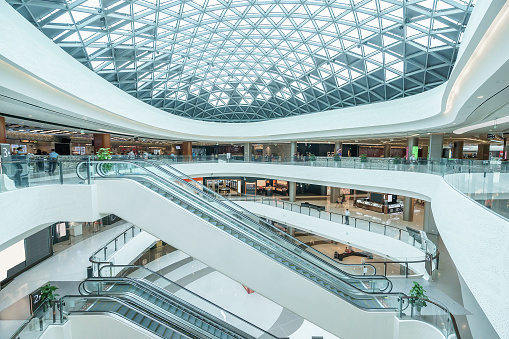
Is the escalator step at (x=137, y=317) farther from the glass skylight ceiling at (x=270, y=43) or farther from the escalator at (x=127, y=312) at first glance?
the glass skylight ceiling at (x=270, y=43)

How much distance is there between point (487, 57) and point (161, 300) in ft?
44.0

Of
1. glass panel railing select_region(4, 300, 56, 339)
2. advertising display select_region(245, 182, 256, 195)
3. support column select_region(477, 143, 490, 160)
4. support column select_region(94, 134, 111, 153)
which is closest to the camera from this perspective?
glass panel railing select_region(4, 300, 56, 339)

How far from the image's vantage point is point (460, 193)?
332 inches

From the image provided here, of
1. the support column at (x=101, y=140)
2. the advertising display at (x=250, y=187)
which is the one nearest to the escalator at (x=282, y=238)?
the support column at (x=101, y=140)

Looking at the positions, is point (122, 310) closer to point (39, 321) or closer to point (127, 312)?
point (127, 312)

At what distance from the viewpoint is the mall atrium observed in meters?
7.93

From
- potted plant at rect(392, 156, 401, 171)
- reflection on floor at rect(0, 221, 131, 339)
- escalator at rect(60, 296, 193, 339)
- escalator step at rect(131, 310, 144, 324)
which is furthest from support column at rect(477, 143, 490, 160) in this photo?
reflection on floor at rect(0, 221, 131, 339)

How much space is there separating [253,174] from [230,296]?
62.2 feet

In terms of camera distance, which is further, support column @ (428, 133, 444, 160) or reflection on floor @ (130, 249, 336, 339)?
support column @ (428, 133, 444, 160)

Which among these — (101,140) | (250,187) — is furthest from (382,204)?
(101,140)

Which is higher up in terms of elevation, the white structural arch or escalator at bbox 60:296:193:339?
the white structural arch

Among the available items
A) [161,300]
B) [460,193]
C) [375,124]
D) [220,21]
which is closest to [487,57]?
[460,193]

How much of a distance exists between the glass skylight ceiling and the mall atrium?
158 millimetres

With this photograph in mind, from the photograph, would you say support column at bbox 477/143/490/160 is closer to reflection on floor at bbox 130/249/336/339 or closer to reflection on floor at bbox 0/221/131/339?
reflection on floor at bbox 130/249/336/339
